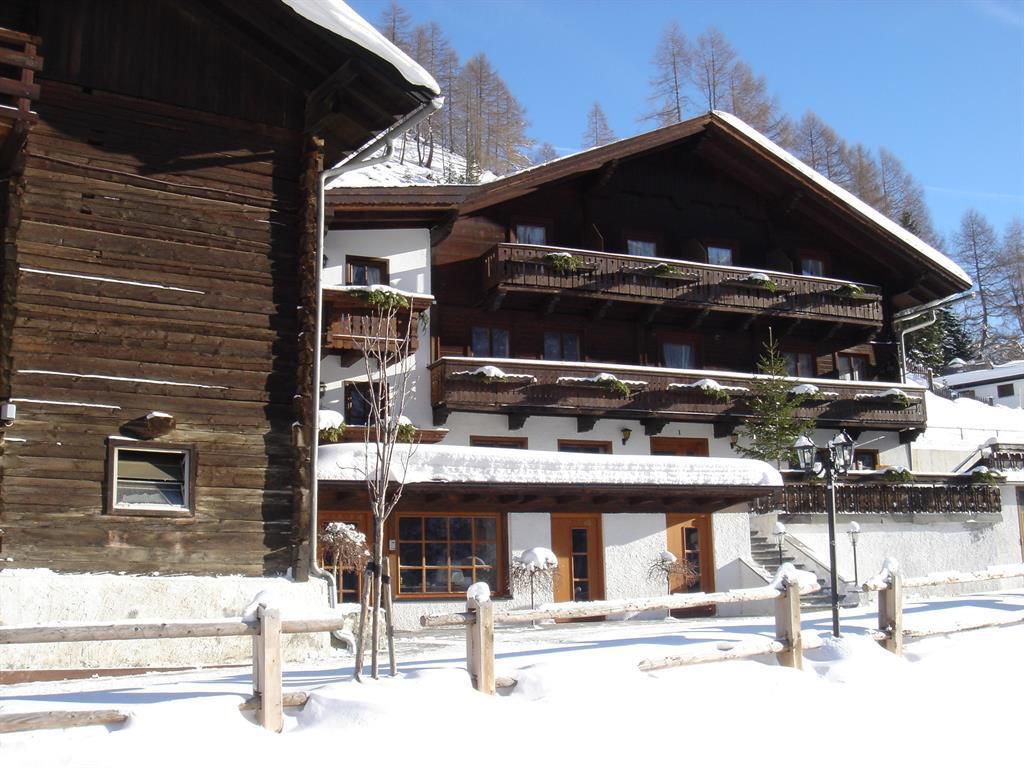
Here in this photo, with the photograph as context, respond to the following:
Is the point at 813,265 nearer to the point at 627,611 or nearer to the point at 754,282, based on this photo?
the point at 754,282

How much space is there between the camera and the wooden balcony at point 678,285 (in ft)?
86.1

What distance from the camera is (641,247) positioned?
2961 cm

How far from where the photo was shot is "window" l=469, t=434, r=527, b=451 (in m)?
25.7

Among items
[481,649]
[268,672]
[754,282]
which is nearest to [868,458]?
[754,282]

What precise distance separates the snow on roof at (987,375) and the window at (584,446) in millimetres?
36112

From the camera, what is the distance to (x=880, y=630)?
13047 millimetres

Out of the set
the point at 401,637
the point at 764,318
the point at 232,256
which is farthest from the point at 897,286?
the point at 232,256

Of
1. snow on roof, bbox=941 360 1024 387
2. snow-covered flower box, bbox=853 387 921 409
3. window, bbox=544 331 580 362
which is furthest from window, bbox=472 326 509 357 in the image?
snow on roof, bbox=941 360 1024 387

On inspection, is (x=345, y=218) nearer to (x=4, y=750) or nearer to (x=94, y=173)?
(x=94, y=173)

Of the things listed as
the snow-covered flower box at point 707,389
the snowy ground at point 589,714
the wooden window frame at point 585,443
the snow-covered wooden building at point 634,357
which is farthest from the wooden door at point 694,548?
the snowy ground at point 589,714

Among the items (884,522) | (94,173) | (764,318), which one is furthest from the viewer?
(764,318)

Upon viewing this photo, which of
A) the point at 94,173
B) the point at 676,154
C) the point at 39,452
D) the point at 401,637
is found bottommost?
the point at 401,637

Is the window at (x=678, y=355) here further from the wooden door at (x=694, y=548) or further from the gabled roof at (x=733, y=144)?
the wooden door at (x=694, y=548)

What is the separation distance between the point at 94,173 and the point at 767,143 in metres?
21.0
